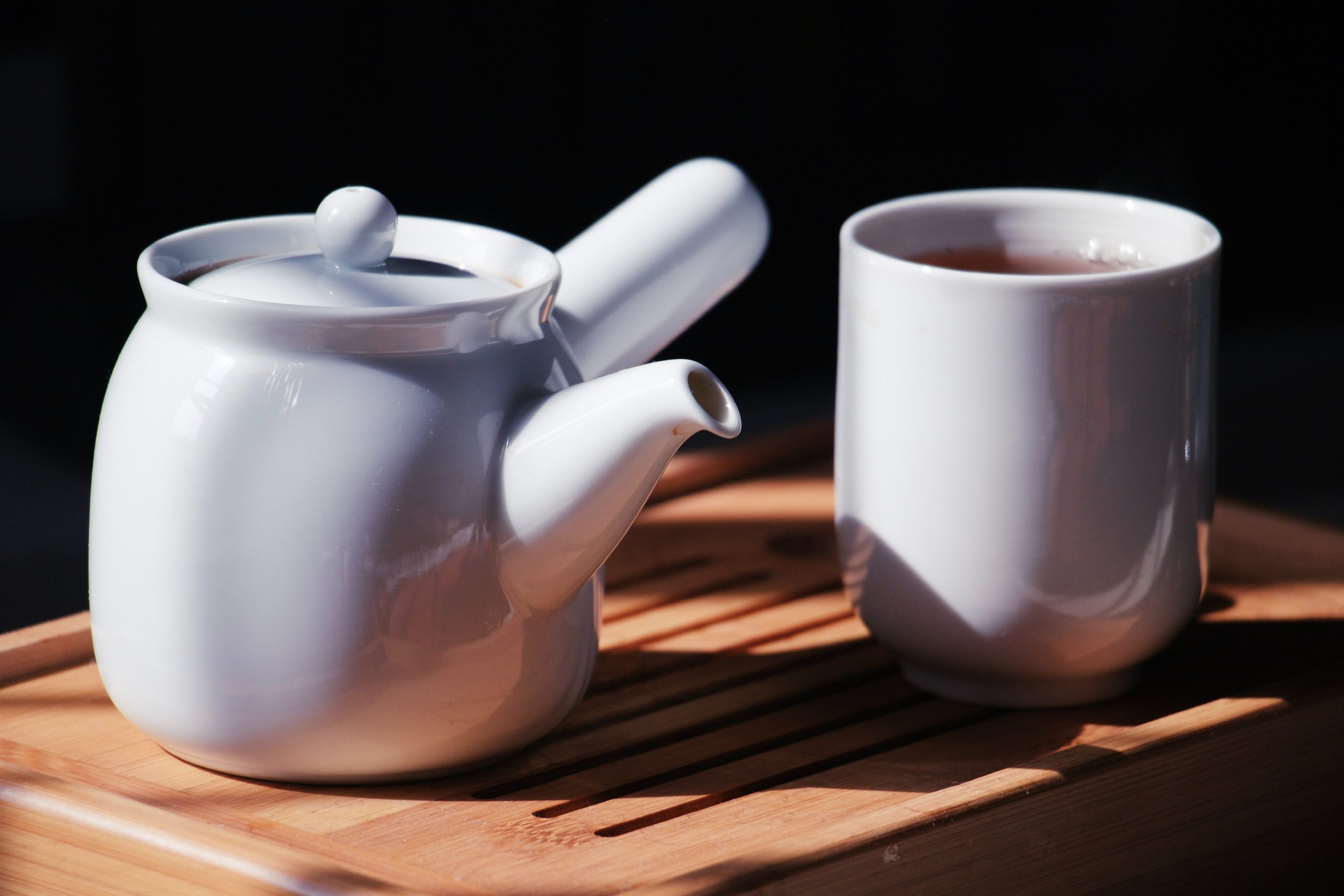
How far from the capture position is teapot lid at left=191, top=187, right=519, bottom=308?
432 mm

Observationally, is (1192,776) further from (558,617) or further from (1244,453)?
(1244,453)

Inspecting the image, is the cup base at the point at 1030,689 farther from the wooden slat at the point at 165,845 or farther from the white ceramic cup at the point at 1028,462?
the wooden slat at the point at 165,845

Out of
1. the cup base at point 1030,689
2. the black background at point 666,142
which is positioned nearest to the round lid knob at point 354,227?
the cup base at point 1030,689

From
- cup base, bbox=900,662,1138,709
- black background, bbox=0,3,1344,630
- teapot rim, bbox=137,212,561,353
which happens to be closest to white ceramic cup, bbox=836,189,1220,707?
cup base, bbox=900,662,1138,709

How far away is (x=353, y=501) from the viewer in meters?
0.41

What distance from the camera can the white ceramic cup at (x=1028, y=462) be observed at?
1.52ft

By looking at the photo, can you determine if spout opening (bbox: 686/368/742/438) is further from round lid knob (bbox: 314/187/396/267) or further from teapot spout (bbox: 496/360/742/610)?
round lid knob (bbox: 314/187/396/267)

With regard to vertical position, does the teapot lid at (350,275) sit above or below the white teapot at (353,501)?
above

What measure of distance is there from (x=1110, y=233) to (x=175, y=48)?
0.68m

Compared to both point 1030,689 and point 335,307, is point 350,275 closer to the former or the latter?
point 335,307

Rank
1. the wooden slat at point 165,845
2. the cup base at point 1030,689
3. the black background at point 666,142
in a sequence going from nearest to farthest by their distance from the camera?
the wooden slat at point 165,845
the cup base at point 1030,689
the black background at point 666,142

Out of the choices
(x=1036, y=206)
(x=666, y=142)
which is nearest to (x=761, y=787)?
(x=1036, y=206)

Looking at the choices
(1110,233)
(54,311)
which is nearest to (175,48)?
(54,311)

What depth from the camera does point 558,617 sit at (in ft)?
1.49
